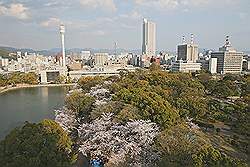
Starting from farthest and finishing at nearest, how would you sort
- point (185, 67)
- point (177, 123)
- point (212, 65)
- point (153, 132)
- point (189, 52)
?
1. point (189, 52)
2. point (212, 65)
3. point (185, 67)
4. point (177, 123)
5. point (153, 132)

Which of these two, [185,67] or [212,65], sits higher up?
[212,65]

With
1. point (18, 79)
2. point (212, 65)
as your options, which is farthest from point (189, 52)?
point (18, 79)

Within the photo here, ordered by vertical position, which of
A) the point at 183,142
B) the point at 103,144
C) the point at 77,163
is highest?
the point at 183,142

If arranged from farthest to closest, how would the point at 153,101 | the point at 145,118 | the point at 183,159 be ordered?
the point at 153,101 < the point at 145,118 < the point at 183,159

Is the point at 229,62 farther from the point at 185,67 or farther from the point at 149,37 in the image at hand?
the point at 149,37

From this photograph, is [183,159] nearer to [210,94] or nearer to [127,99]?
[127,99]

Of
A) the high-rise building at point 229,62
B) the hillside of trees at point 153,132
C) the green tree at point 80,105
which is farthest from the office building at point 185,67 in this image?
the green tree at point 80,105

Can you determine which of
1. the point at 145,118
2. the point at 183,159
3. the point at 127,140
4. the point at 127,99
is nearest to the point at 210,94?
the point at 127,99

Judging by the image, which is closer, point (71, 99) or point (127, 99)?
point (127, 99)
